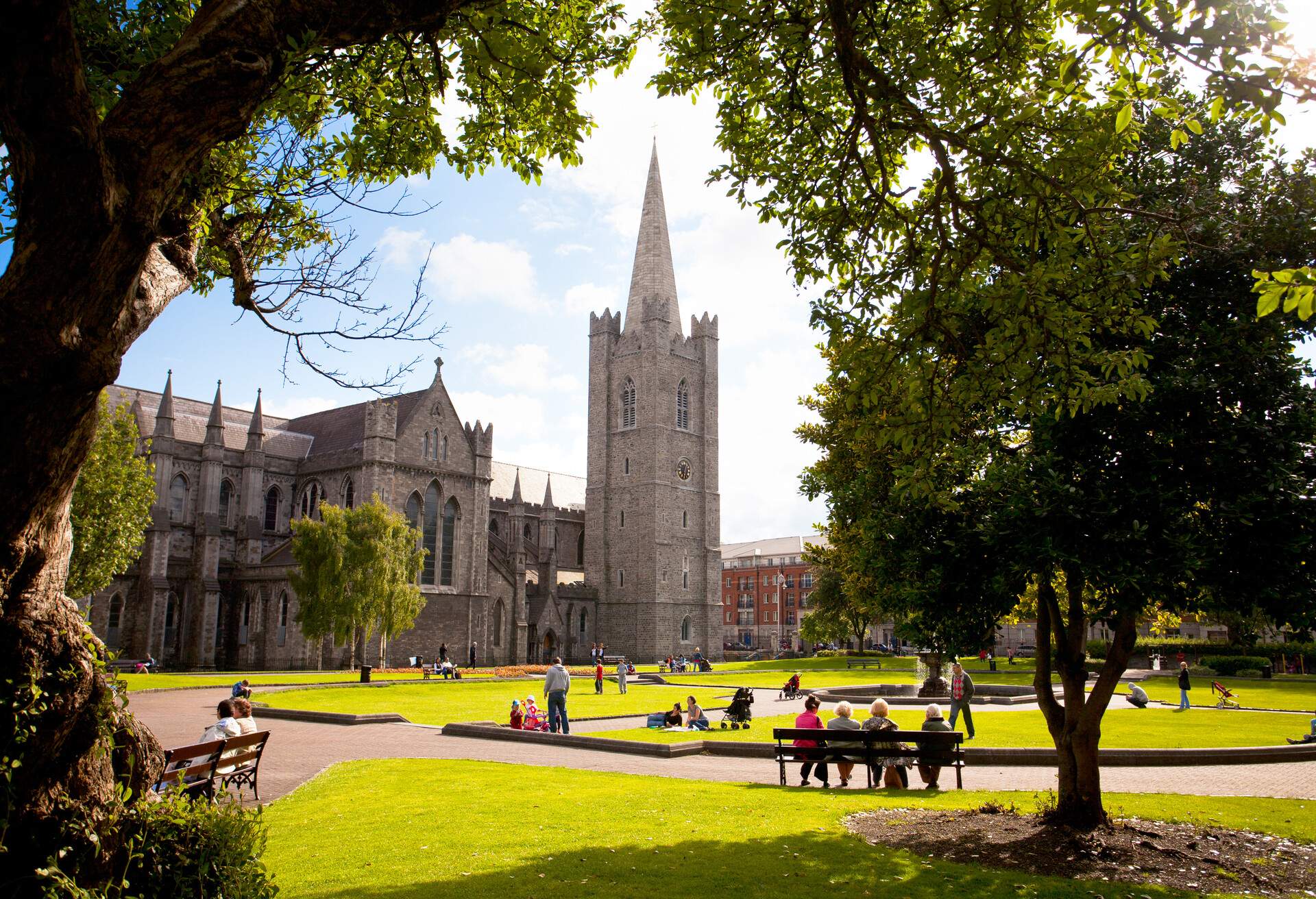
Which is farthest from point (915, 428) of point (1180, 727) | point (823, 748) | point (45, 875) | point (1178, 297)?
point (1180, 727)

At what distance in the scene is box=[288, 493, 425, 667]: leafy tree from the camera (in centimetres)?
4103

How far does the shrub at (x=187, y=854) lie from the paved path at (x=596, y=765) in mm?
6990

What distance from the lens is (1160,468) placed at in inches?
347

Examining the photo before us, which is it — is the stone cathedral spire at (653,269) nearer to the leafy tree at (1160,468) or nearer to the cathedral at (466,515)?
the cathedral at (466,515)

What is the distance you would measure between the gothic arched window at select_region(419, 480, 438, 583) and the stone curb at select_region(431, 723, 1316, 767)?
40.2 m

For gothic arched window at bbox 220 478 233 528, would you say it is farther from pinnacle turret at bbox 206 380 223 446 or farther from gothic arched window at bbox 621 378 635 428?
gothic arched window at bbox 621 378 635 428

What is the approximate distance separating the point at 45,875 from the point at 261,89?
4.20 metres

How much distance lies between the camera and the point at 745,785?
12750mm

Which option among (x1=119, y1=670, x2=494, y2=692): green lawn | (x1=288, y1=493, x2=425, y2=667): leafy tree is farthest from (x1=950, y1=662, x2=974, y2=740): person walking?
(x1=288, y1=493, x2=425, y2=667): leafy tree

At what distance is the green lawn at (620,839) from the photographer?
718 cm

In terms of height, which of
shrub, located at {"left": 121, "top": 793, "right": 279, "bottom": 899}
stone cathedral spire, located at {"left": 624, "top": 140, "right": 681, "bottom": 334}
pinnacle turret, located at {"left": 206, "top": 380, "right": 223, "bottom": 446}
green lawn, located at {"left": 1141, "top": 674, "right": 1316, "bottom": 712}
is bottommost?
green lawn, located at {"left": 1141, "top": 674, "right": 1316, "bottom": 712}

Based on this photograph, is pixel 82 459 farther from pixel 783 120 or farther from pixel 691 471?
pixel 691 471

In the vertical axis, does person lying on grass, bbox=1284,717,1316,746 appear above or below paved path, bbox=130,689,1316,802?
above

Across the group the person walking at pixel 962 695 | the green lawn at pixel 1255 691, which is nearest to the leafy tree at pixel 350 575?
the person walking at pixel 962 695
